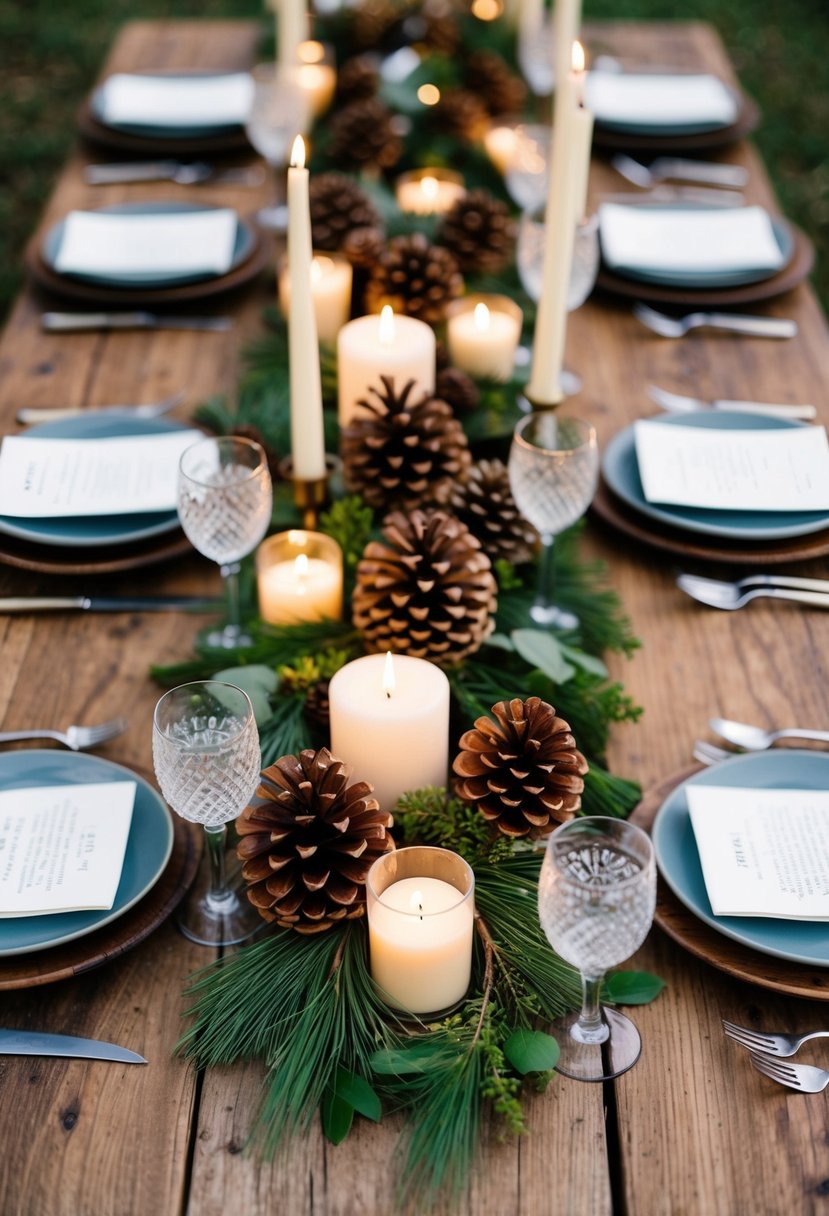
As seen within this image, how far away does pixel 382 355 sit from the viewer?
54.3 inches

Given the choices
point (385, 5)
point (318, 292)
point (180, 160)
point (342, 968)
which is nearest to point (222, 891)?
point (342, 968)

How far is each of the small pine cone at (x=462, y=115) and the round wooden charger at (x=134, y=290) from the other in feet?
1.81

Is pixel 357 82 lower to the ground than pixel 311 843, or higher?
lower

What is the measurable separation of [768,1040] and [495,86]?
1826 mm

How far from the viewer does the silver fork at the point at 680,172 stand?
2160mm

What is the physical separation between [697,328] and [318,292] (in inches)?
21.0

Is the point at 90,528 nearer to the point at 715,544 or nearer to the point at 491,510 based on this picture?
the point at 491,510

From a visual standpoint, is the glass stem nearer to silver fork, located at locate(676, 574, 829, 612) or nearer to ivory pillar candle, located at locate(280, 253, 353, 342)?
silver fork, located at locate(676, 574, 829, 612)

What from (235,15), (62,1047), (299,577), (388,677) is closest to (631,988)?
(388,677)

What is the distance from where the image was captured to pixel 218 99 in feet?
7.52

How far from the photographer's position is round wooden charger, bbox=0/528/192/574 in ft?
4.46

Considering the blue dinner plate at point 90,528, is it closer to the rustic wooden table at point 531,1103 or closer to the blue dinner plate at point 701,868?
the rustic wooden table at point 531,1103

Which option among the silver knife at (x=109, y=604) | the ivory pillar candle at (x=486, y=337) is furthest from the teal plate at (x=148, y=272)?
the silver knife at (x=109, y=604)

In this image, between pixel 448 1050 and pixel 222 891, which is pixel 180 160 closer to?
pixel 222 891
